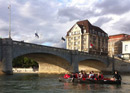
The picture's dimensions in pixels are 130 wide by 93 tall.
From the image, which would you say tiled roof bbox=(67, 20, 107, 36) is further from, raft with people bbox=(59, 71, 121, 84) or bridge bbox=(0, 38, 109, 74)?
raft with people bbox=(59, 71, 121, 84)

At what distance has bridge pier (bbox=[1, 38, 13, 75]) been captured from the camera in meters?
41.3

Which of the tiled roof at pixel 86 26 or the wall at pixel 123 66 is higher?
the tiled roof at pixel 86 26

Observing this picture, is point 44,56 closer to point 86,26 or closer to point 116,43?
point 86,26

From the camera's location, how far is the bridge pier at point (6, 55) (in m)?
41.3

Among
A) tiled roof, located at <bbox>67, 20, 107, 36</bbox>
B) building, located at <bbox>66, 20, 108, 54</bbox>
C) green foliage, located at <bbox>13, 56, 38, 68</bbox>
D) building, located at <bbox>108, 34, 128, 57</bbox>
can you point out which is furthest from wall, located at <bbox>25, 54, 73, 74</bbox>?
building, located at <bbox>108, 34, 128, 57</bbox>

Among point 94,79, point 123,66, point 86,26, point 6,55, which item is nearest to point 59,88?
point 94,79

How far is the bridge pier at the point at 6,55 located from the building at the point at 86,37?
60923mm

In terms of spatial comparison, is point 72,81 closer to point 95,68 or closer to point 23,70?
point 95,68

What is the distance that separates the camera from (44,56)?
5728 cm

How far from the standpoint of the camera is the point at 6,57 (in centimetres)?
4184

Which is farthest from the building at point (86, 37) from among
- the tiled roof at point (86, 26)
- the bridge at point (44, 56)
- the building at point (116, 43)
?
the bridge at point (44, 56)

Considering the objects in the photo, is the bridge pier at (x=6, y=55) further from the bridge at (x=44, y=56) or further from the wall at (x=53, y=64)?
the wall at (x=53, y=64)

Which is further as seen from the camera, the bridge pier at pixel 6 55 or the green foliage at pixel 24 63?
the green foliage at pixel 24 63

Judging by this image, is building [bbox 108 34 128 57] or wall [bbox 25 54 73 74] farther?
building [bbox 108 34 128 57]
